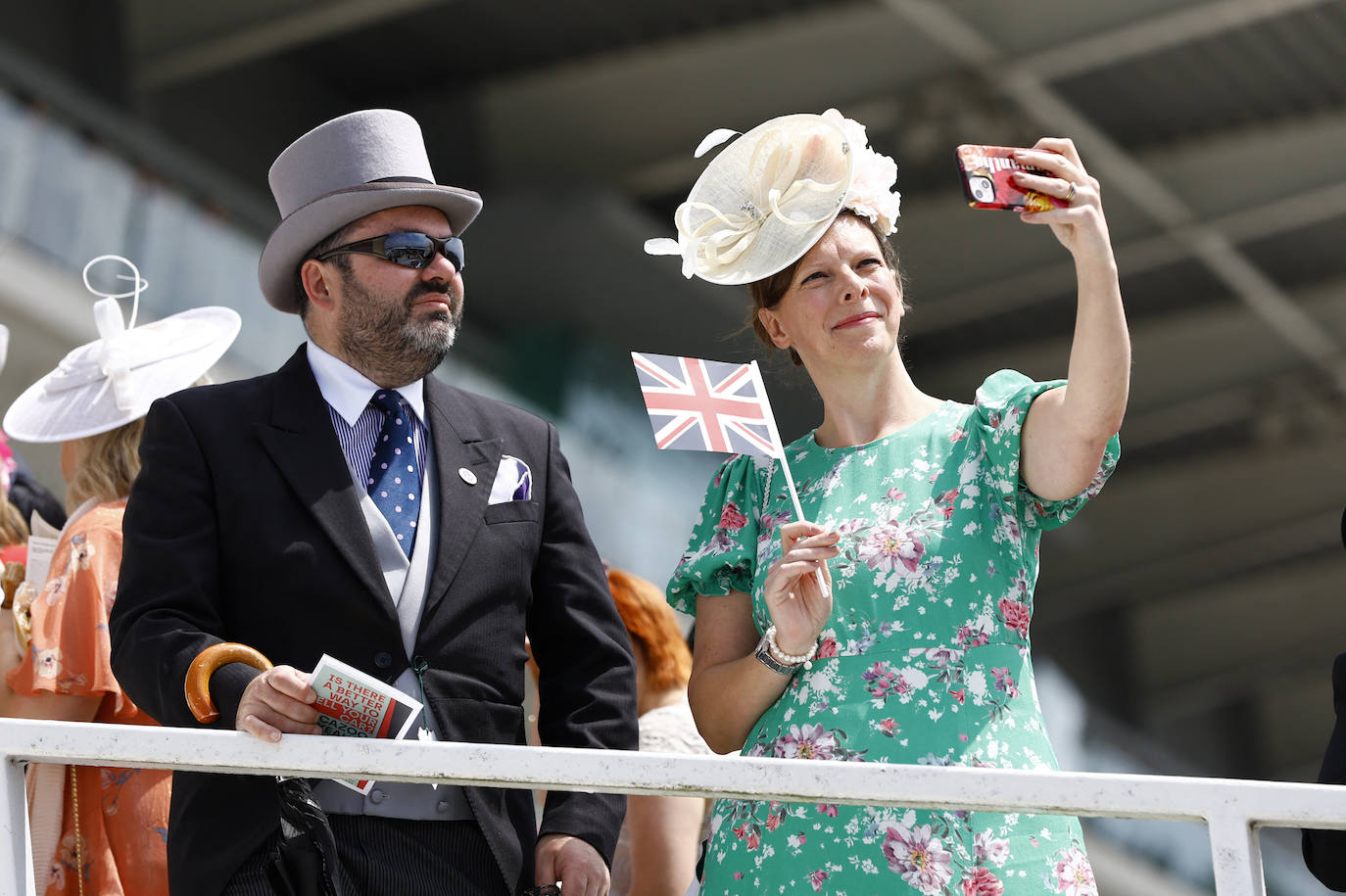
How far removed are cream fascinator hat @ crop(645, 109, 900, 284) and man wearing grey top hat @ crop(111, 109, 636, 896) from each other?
1.22ft

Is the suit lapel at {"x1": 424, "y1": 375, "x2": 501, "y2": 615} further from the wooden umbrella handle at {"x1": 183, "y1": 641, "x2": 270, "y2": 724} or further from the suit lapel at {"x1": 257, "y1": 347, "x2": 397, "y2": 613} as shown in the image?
the wooden umbrella handle at {"x1": 183, "y1": 641, "x2": 270, "y2": 724}

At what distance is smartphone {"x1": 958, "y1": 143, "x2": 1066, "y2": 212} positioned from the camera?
7.37 feet

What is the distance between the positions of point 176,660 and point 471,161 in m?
14.1

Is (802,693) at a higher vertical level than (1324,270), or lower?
lower

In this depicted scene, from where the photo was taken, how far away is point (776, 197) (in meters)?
2.83

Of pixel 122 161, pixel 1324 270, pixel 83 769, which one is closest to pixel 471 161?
pixel 122 161

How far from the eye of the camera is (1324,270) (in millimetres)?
16500

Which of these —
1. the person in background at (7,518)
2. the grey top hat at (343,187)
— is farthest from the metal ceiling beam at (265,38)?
the grey top hat at (343,187)

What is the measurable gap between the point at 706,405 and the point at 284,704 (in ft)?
2.47

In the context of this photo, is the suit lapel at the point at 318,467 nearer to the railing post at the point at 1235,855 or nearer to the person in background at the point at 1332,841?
the railing post at the point at 1235,855

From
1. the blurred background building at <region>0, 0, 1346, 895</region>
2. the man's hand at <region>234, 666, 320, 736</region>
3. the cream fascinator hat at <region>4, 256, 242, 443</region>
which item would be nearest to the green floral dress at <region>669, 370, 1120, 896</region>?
the man's hand at <region>234, 666, 320, 736</region>

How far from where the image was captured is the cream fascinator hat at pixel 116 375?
3469 millimetres

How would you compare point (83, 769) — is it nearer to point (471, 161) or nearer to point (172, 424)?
point (172, 424)

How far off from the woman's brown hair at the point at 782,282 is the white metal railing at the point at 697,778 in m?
1.11
